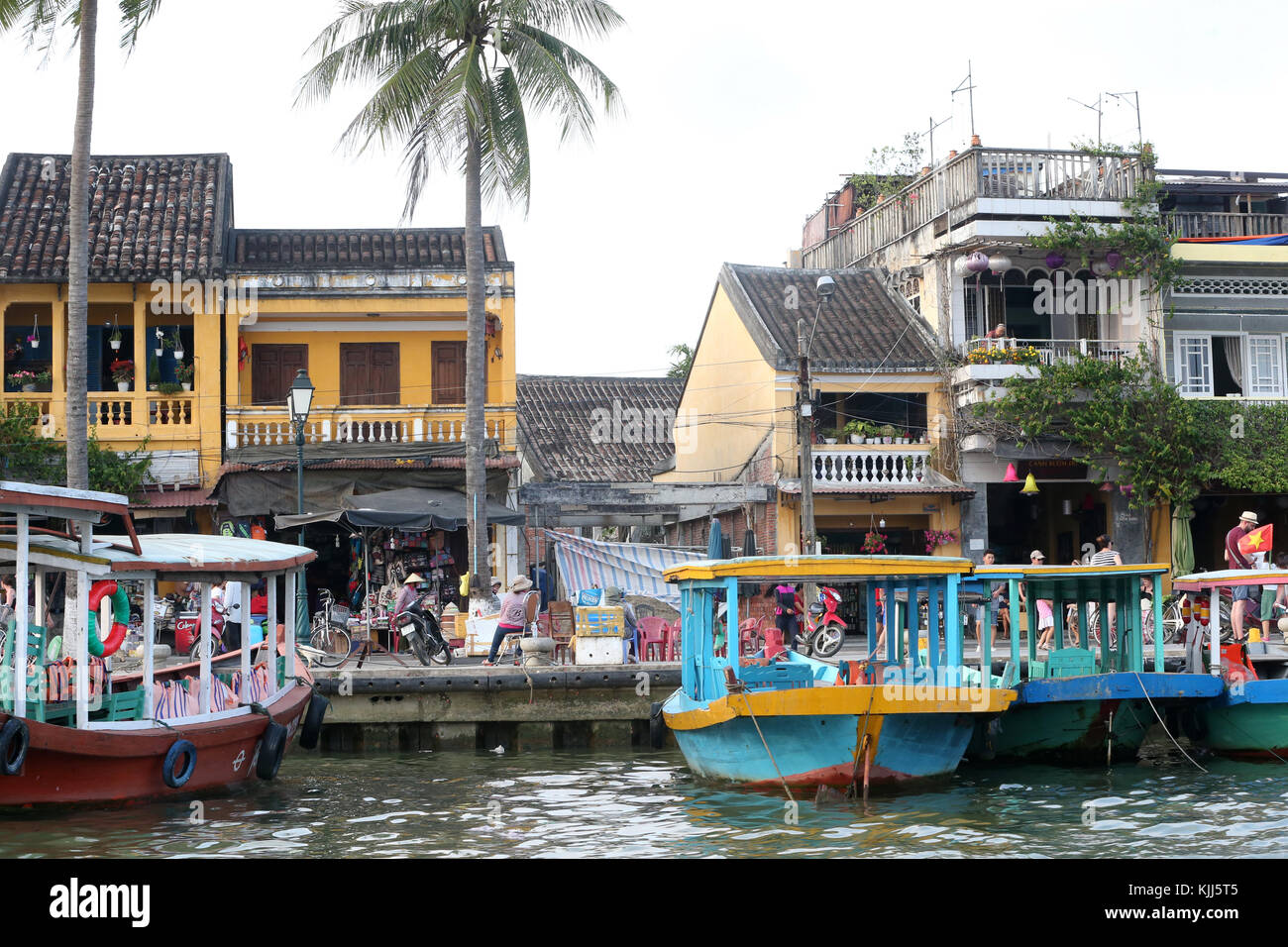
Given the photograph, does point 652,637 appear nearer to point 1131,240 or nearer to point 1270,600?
point 1270,600

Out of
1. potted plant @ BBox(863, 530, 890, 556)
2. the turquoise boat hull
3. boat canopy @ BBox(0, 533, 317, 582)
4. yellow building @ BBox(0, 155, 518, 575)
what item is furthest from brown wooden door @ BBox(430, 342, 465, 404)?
the turquoise boat hull

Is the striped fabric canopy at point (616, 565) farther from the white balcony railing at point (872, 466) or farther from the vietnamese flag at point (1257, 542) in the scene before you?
the vietnamese flag at point (1257, 542)

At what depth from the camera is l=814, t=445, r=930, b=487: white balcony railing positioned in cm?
2627

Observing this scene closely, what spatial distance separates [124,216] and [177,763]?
15.3m

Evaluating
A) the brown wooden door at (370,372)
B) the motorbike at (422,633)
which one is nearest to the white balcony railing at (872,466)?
the brown wooden door at (370,372)

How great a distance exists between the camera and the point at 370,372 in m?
26.1

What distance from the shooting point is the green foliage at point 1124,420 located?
26.3 m

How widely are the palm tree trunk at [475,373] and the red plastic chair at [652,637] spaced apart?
252cm

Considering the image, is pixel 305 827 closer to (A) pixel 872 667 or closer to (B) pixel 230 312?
(A) pixel 872 667

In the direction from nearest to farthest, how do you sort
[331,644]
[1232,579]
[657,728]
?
[1232,579], [657,728], [331,644]

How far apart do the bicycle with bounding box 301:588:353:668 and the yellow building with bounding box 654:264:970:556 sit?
7.91 metres

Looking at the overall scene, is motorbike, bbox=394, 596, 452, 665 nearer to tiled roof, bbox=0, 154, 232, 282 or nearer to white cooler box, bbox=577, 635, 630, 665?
white cooler box, bbox=577, 635, 630, 665

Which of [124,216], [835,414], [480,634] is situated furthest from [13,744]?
[835,414]

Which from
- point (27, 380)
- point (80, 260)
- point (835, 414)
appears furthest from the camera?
point (835, 414)
